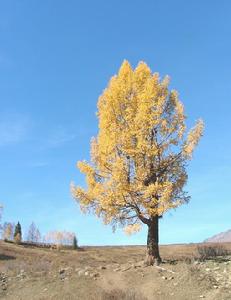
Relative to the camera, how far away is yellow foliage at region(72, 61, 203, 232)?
2564 centimetres

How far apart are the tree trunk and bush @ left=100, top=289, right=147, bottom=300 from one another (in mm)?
4821

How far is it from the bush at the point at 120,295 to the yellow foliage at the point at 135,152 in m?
5.49

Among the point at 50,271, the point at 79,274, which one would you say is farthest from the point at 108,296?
the point at 50,271

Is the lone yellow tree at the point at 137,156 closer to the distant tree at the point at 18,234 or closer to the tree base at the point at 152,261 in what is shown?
the tree base at the point at 152,261

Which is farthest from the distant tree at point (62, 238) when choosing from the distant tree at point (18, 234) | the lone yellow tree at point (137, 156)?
the lone yellow tree at point (137, 156)

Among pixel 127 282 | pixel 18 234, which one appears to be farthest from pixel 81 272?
Result: pixel 18 234

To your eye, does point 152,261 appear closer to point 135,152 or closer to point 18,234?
point 135,152

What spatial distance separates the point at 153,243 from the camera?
25984 mm

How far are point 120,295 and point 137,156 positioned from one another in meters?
8.55

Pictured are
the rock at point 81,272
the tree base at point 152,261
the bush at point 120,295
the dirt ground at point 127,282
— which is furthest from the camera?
the tree base at point 152,261

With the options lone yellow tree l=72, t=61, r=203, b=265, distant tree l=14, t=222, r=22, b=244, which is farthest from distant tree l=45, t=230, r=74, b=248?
lone yellow tree l=72, t=61, r=203, b=265

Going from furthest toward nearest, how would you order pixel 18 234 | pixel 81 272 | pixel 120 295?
pixel 18 234, pixel 81 272, pixel 120 295

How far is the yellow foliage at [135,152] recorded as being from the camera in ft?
84.1

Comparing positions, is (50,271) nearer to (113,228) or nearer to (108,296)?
(113,228)
